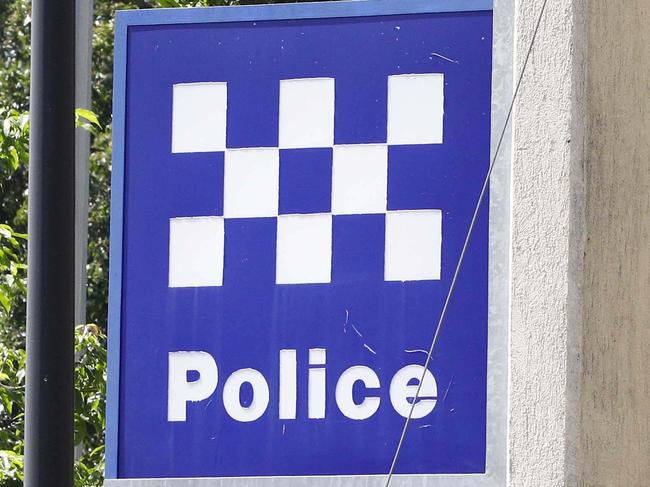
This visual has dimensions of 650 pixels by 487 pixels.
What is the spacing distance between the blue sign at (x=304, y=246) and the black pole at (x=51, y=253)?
0.55ft

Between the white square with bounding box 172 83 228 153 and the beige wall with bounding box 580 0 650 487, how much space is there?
1.10 meters

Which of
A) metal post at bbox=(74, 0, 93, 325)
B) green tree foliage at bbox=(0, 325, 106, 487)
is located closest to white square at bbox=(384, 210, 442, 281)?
green tree foliage at bbox=(0, 325, 106, 487)

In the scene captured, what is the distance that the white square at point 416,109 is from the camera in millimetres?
4004

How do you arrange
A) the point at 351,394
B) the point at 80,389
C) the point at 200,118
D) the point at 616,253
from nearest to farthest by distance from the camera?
the point at 616,253 < the point at 351,394 < the point at 200,118 < the point at 80,389

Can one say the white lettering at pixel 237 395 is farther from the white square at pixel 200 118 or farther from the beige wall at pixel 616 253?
the beige wall at pixel 616 253

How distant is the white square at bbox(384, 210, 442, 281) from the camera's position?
3930 millimetres

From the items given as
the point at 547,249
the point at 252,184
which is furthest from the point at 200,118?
the point at 547,249

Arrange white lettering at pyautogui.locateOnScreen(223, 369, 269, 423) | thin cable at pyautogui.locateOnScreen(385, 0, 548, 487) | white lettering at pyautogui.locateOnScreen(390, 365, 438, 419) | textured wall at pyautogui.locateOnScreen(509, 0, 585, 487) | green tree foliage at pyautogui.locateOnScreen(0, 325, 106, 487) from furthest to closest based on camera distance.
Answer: green tree foliage at pyautogui.locateOnScreen(0, 325, 106, 487) < white lettering at pyautogui.locateOnScreen(223, 369, 269, 423) < white lettering at pyautogui.locateOnScreen(390, 365, 438, 419) < thin cable at pyautogui.locateOnScreen(385, 0, 548, 487) < textured wall at pyautogui.locateOnScreen(509, 0, 585, 487)

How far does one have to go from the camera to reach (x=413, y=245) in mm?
3941

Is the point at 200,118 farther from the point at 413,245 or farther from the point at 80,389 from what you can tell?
the point at 80,389

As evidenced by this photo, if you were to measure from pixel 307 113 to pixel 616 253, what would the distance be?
1011mm

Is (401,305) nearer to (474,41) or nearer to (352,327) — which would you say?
(352,327)

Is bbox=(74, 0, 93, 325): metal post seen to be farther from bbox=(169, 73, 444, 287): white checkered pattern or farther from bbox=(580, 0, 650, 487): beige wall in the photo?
bbox=(580, 0, 650, 487): beige wall

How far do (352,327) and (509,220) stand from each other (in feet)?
1.79
